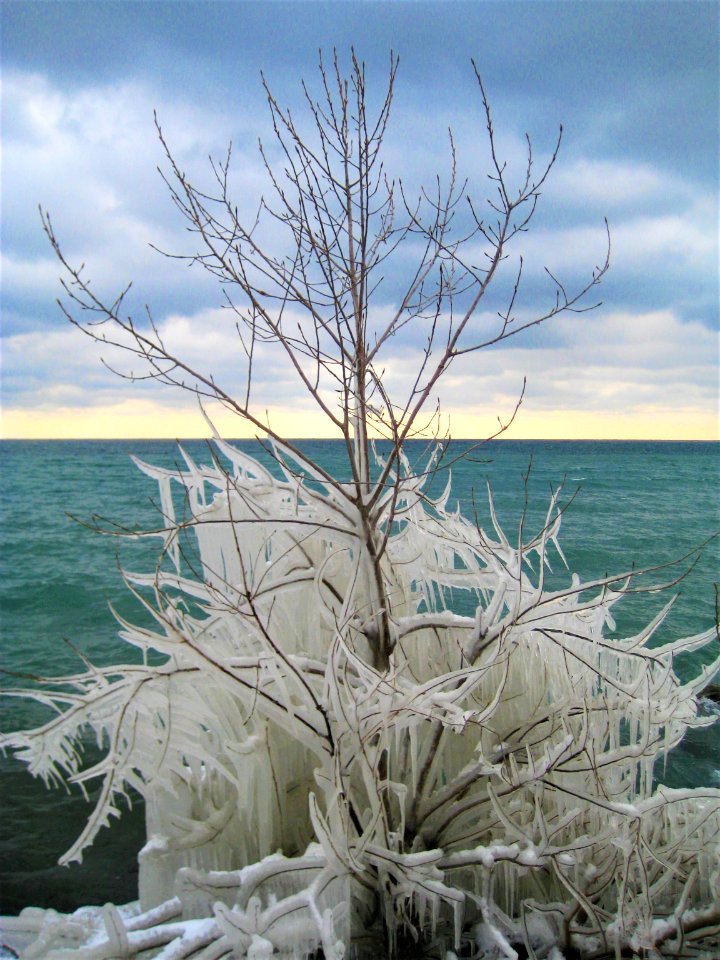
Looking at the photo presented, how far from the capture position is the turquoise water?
657cm

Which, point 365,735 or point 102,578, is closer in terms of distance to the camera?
point 365,735

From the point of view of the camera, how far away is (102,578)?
1881cm

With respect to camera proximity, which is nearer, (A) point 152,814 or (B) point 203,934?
(B) point 203,934

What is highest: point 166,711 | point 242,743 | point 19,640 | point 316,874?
point 166,711

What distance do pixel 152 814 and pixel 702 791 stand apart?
334cm

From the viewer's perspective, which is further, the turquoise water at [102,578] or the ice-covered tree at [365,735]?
the turquoise water at [102,578]

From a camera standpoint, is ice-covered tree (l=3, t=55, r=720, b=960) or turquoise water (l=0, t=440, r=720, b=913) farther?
turquoise water (l=0, t=440, r=720, b=913)

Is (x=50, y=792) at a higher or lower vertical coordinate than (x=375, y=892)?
lower

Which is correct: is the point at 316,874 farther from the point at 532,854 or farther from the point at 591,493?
the point at 591,493

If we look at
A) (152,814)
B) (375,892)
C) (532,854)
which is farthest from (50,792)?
(532,854)

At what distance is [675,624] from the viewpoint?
594 inches

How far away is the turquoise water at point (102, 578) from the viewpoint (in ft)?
21.6

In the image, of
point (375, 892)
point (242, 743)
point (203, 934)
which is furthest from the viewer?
point (242, 743)

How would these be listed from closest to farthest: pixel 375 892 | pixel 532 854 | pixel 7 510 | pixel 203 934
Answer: pixel 203 934 → pixel 532 854 → pixel 375 892 → pixel 7 510
